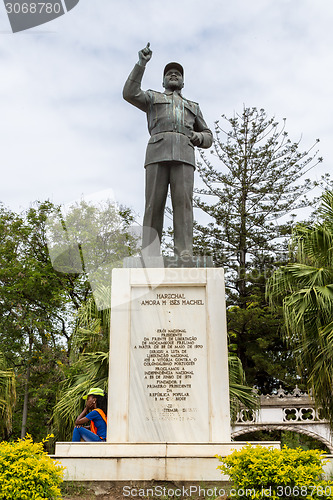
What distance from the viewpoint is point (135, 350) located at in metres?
6.24

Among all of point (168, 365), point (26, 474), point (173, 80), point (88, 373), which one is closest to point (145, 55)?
point (173, 80)

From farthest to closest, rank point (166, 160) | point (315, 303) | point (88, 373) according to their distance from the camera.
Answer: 1. point (88, 373)
2. point (315, 303)
3. point (166, 160)

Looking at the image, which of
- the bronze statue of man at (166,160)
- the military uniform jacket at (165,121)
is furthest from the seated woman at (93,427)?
the military uniform jacket at (165,121)

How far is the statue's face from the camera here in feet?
24.6

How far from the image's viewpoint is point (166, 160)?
7.07 meters

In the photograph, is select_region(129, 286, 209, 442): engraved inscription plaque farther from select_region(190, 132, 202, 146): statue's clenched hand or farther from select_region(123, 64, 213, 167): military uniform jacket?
select_region(190, 132, 202, 146): statue's clenched hand

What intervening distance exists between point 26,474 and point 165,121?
4898 mm

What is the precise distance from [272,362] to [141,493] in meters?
15.5

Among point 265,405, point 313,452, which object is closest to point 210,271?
point 313,452

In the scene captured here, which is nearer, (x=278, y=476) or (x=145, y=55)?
(x=278, y=476)

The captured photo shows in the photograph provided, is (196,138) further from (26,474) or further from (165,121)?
(26,474)

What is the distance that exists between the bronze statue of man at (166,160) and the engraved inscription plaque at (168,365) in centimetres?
77

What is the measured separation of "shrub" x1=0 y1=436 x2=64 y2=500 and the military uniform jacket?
426 centimetres

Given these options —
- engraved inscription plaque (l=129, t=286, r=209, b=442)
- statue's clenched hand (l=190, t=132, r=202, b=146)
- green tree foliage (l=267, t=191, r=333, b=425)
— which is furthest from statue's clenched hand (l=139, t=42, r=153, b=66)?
green tree foliage (l=267, t=191, r=333, b=425)
